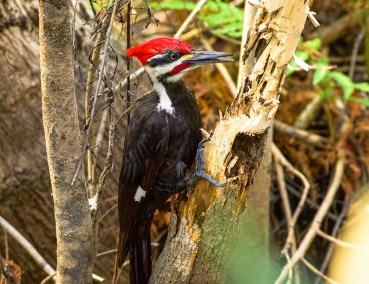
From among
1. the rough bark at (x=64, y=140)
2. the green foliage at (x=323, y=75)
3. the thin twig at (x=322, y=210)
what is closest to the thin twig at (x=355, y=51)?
the green foliage at (x=323, y=75)

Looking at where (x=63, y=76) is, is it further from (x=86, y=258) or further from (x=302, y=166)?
(x=302, y=166)

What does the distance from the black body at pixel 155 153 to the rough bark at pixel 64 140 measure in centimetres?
29

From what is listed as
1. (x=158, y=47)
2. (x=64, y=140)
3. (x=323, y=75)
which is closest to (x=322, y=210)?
(x=323, y=75)

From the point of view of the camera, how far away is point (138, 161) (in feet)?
7.25

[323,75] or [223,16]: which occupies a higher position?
[223,16]

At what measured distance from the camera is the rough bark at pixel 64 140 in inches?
63.9

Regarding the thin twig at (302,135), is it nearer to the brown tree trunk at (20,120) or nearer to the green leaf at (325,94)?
the green leaf at (325,94)

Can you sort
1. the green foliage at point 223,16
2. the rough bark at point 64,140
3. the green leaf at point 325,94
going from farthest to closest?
1. the green leaf at point 325,94
2. the green foliage at point 223,16
3. the rough bark at point 64,140

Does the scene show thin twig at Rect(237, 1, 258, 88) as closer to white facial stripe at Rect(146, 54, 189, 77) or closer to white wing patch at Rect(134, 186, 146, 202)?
white facial stripe at Rect(146, 54, 189, 77)

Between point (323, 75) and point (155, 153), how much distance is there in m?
1.08

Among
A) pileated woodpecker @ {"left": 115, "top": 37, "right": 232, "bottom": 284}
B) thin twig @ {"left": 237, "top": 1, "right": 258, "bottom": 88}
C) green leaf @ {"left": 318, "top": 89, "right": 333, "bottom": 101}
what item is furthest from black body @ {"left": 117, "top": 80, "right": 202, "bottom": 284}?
green leaf @ {"left": 318, "top": 89, "right": 333, "bottom": 101}

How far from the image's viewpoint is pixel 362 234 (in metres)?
3.18

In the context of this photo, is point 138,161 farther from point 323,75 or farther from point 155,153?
point 323,75

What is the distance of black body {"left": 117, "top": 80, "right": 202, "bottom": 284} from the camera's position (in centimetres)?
217
